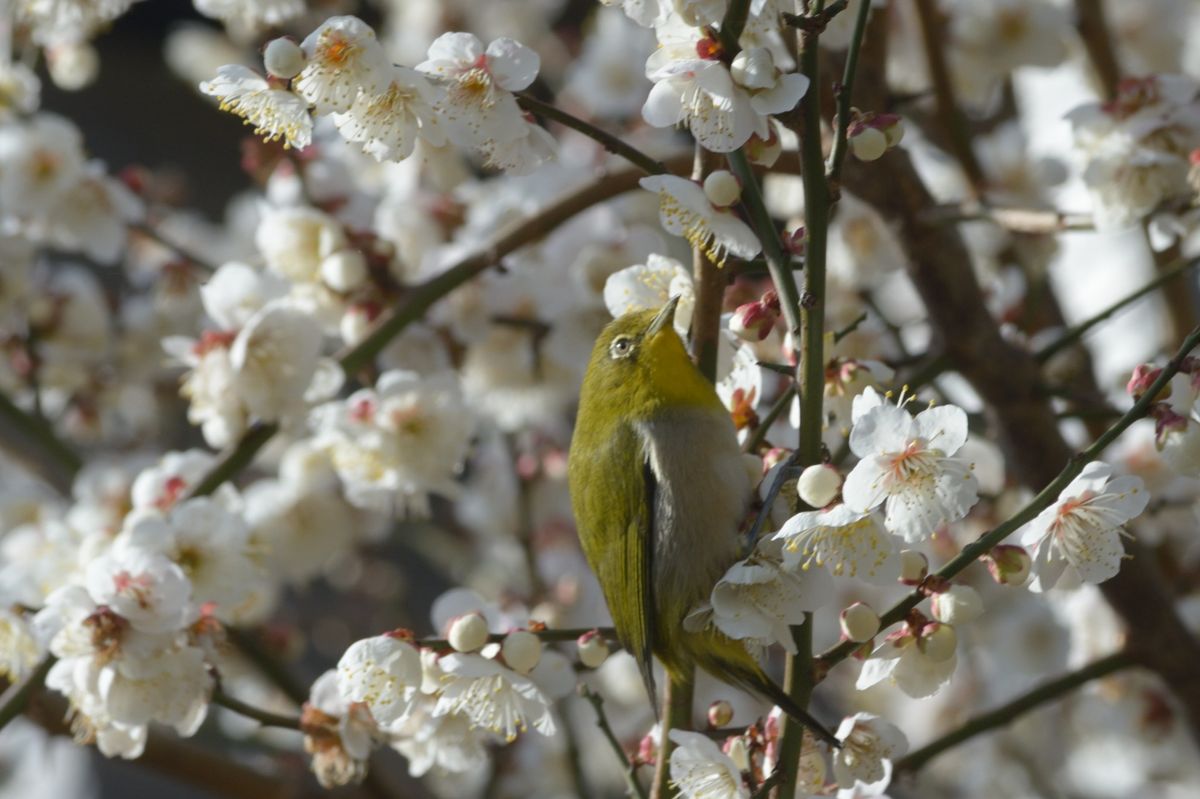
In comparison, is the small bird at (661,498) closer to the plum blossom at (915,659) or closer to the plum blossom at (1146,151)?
the plum blossom at (915,659)

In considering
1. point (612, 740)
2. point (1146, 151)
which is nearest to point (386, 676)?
point (612, 740)

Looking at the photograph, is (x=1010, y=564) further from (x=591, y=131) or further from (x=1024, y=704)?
(x=1024, y=704)

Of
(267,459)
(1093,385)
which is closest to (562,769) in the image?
(267,459)

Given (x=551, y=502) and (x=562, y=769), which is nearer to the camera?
(x=551, y=502)

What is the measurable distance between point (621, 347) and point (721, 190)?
34 cm

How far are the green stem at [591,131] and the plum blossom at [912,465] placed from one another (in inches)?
12.1

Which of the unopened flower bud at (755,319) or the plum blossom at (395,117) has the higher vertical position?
the plum blossom at (395,117)

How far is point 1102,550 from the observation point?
1035 mm

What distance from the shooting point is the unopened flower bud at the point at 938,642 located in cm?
105

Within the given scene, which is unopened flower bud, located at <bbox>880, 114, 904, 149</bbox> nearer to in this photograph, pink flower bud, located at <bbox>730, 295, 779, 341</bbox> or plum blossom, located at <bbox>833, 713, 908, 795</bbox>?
pink flower bud, located at <bbox>730, 295, 779, 341</bbox>

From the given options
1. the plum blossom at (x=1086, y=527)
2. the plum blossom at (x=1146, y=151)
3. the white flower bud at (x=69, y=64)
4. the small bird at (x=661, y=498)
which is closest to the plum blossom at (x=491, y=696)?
the small bird at (x=661, y=498)

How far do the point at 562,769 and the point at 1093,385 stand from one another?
58.4 inches

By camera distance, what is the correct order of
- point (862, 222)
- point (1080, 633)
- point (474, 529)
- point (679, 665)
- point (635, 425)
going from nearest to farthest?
point (679, 665), point (635, 425), point (862, 222), point (1080, 633), point (474, 529)

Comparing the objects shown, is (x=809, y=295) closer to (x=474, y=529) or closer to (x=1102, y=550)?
(x=1102, y=550)
